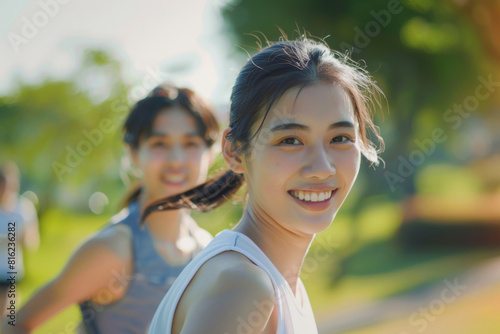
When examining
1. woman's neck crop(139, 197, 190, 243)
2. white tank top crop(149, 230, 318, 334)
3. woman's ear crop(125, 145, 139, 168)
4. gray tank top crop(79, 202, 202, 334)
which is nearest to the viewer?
white tank top crop(149, 230, 318, 334)

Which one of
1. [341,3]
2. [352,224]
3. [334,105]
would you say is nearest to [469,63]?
[341,3]

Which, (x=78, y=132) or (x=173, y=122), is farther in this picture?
(x=78, y=132)

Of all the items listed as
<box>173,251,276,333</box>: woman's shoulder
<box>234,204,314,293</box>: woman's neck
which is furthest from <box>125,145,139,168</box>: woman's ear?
<box>173,251,276,333</box>: woman's shoulder

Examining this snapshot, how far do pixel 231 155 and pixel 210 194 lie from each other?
0.45 meters

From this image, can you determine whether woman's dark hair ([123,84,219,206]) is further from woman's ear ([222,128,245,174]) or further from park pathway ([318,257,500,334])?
park pathway ([318,257,500,334])

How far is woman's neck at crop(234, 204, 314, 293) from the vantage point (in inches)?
66.7

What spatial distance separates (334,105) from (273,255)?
490 mm

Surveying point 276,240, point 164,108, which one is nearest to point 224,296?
point 276,240

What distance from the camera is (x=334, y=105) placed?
1.65 meters

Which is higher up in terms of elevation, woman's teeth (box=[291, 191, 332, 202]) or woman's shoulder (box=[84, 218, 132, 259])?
woman's teeth (box=[291, 191, 332, 202])

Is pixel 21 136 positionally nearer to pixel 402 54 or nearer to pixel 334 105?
pixel 402 54

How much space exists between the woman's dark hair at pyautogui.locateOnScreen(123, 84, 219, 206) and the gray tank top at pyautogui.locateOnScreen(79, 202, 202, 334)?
21.5 inches

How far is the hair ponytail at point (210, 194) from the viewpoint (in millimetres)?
2217

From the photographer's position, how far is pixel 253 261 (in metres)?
1.48
